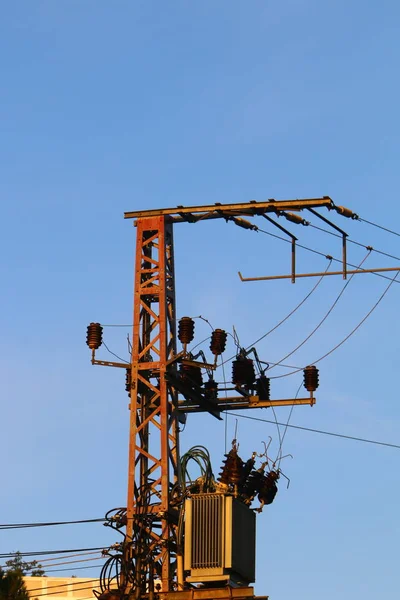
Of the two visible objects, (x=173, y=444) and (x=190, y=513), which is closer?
(x=190, y=513)

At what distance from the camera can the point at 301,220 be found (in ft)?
151

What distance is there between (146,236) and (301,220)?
4.50m

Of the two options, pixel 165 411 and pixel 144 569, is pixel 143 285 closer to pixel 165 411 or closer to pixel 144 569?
pixel 165 411

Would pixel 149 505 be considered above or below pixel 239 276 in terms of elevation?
below

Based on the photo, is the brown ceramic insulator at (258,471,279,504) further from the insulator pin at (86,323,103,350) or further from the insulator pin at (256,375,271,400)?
the insulator pin at (86,323,103,350)

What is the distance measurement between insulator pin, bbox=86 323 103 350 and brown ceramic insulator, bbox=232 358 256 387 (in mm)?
4116

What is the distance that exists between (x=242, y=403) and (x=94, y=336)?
16.6ft

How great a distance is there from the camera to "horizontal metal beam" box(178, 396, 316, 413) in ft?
153

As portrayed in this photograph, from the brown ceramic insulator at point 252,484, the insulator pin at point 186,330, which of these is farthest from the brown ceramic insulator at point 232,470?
the insulator pin at point 186,330

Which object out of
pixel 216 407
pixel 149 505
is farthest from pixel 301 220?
pixel 149 505

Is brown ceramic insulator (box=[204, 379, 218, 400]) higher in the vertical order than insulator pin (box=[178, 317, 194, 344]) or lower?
lower

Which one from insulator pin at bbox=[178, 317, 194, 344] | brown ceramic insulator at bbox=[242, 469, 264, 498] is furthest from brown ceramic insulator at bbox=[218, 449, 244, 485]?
insulator pin at bbox=[178, 317, 194, 344]

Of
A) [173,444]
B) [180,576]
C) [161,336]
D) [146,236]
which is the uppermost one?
[146,236]

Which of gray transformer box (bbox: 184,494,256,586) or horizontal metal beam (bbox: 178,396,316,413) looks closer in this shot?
gray transformer box (bbox: 184,494,256,586)
